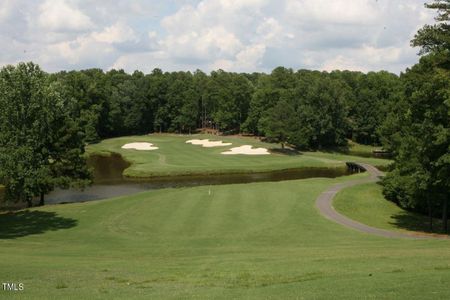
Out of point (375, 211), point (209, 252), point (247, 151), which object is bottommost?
point (209, 252)

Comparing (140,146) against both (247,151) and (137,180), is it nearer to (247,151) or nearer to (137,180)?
(247,151)

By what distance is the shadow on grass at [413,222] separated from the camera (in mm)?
35344

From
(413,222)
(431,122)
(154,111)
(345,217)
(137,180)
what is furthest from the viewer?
(154,111)

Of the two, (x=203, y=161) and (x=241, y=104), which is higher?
(x=241, y=104)

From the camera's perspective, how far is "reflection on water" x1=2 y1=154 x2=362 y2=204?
55.8 meters

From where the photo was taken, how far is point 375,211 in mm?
40875

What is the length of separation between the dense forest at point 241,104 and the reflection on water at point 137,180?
22.5 m

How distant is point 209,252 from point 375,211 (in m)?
20.7

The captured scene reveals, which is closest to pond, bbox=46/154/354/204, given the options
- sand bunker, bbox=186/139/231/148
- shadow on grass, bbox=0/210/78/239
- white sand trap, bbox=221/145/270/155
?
shadow on grass, bbox=0/210/78/239

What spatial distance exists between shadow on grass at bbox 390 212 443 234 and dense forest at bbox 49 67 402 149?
55.2m

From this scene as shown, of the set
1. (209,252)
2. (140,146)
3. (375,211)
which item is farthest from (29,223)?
(140,146)

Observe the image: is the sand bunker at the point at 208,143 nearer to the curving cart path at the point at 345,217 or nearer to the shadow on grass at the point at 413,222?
the curving cart path at the point at 345,217

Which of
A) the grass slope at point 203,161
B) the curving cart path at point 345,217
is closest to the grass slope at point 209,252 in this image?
the curving cart path at point 345,217

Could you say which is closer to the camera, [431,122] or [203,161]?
[431,122]
